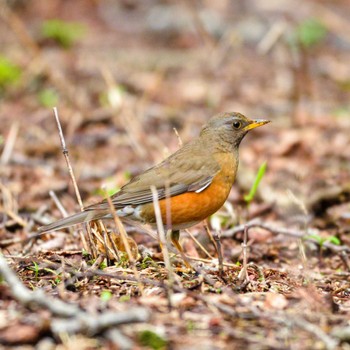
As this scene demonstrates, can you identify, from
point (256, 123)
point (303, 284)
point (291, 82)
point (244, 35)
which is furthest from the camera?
point (244, 35)

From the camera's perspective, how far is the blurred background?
28.8ft

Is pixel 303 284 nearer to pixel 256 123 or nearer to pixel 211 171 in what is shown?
pixel 211 171

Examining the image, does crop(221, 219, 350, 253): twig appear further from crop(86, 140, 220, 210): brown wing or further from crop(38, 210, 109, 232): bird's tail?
crop(38, 210, 109, 232): bird's tail

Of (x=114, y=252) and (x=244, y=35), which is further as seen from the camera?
(x=244, y=35)

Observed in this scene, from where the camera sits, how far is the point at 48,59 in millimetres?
13102

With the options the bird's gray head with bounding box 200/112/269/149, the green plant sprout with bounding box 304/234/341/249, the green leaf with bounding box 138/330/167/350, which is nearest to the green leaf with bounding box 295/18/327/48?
the bird's gray head with bounding box 200/112/269/149

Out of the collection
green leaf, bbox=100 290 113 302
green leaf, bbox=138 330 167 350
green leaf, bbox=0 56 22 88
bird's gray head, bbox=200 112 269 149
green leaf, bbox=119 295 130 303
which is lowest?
green leaf, bbox=119 295 130 303

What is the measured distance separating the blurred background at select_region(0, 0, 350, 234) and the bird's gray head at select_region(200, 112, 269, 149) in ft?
2.23

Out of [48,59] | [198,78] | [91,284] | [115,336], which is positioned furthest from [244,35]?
[115,336]

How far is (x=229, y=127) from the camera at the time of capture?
6.42m

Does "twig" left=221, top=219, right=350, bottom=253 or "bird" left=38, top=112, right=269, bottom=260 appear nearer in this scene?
"bird" left=38, top=112, right=269, bottom=260

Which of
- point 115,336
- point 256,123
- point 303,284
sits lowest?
point 303,284

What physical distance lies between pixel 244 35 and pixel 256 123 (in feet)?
30.0

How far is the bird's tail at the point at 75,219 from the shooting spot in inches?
208
